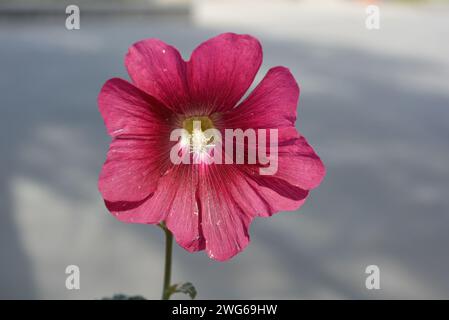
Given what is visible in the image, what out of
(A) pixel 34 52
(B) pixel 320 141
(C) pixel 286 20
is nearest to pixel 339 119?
(B) pixel 320 141

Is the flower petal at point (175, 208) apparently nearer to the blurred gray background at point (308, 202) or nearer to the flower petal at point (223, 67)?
the flower petal at point (223, 67)

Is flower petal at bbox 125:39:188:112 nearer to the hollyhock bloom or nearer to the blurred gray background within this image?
the hollyhock bloom

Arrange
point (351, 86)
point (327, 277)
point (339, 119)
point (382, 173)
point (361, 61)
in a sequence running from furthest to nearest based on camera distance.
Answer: point (361, 61) → point (351, 86) → point (339, 119) → point (382, 173) → point (327, 277)

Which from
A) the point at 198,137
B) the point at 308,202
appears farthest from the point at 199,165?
the point at 308,202

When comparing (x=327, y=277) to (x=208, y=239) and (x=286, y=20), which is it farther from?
(x=286, y=20)

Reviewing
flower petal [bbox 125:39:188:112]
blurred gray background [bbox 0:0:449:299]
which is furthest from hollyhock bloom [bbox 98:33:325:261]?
blurred gray background [bbox 0:0:449:299]

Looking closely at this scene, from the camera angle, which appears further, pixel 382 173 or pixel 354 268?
pixel 382 173
